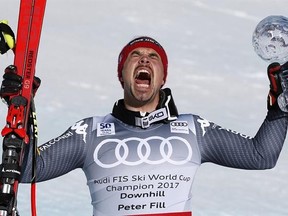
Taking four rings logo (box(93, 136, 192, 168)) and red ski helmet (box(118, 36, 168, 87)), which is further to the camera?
red ski helmet (box(118, 36, 168, 87))

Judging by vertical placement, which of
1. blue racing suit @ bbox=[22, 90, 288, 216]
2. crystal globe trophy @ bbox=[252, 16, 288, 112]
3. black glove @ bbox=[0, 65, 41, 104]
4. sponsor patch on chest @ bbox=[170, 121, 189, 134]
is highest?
crystal globe trophy @ bbox=[252, 16, 288, 112]

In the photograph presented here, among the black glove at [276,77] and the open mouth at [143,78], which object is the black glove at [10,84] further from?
the black glove at [276,77]

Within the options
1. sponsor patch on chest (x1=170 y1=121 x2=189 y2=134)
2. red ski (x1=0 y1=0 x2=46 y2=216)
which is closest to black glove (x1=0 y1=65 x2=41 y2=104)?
red ski (x1=0 y1=0 x2=46 y2=216)

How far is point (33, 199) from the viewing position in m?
12.2

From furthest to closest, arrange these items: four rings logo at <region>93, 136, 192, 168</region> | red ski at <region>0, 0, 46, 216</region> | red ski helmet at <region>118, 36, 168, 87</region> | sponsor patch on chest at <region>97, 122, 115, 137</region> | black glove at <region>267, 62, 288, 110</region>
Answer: red ski helmet at <region>118, 36, 168, 87</region> < sponsor patch on chest at <region>97, 122, 115, 137</region> < four rings logo at <region>93, 136, 192, 168</region> < black glove at <region>267, 62, 288, 110</region> < red ski at <region>0, 0, 46, 216</region>

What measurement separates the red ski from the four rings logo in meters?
0.73

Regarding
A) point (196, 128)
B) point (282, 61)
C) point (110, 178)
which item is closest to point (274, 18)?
point (282, 61)

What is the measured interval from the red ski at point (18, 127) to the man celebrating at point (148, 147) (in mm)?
310

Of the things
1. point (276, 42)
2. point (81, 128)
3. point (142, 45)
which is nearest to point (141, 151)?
point (81, 128)

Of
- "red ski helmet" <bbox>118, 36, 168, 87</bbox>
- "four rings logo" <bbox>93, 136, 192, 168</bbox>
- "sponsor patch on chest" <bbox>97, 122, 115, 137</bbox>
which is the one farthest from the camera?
"red ski helmet" <bbox>118, 36, 168, 87</bbox>

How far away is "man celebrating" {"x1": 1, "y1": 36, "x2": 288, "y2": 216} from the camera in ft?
41.1

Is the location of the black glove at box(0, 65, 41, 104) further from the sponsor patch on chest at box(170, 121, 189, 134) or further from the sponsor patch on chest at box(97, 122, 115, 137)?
the sponsor patch on chest at box(170, 121, 189, 134)

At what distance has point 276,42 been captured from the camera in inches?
492

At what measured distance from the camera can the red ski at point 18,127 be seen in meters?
12.0
